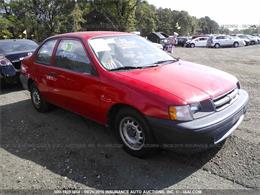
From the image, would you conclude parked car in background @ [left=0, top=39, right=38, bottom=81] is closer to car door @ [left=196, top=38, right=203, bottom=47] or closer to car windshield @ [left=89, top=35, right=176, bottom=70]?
car windshield @ [left=89, top=35, right=176, bottom=70]

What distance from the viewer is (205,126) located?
137 inches

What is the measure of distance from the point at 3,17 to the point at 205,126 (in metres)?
33.8

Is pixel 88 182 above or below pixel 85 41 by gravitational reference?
below

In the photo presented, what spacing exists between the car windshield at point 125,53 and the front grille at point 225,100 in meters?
1.20

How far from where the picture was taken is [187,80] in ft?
13.2

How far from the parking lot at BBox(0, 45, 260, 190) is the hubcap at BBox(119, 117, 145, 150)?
0.62ft

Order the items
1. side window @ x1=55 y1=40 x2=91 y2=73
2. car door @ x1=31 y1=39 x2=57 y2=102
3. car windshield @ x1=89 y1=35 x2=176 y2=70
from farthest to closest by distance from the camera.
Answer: car door @ x1=31 y1=39 x2=57 y2=102 → side window @ x1=55 y1=40 x2=91 y2=73 → car windshield @ x1=89 y1=35 x2=176 y2=70

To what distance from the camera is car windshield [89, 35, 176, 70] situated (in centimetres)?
443

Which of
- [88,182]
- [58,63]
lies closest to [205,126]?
[88,182]

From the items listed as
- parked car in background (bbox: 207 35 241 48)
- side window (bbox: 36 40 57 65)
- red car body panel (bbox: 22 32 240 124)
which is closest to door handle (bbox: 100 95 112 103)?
red car body panel (bbox: 22 32 240 124)

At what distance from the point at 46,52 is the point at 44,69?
1.15 feet

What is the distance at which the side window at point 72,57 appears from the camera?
4.61 m

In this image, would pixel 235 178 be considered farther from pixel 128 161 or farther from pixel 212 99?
pixel 128 161

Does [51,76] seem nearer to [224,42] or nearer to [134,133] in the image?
[134,133]
